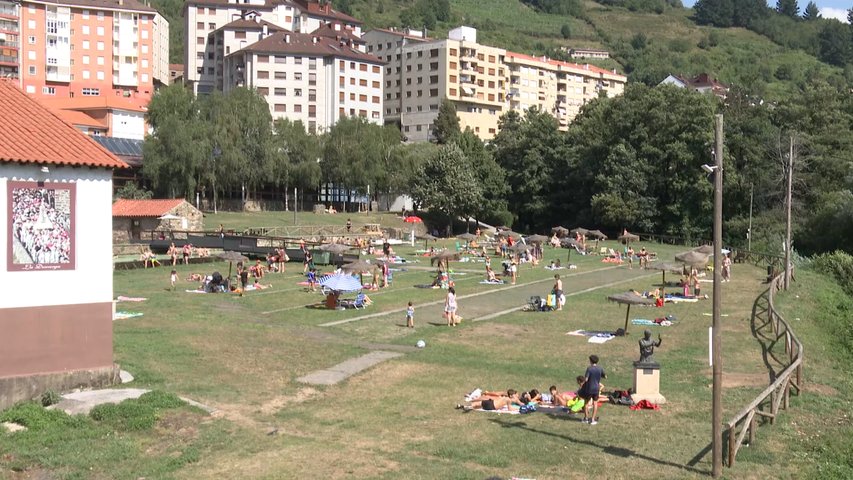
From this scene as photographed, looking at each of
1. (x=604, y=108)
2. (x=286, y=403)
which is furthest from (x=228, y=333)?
(x=604, y=108)

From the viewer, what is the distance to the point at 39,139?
19.2m

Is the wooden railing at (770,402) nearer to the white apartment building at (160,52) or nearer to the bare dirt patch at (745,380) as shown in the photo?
the bare dirt patch at (745,380)

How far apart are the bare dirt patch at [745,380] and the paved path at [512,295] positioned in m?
11.9

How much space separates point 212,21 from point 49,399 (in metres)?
131

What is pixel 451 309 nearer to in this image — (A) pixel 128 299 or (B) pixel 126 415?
(A) pixel 128 299

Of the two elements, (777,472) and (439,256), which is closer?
(777,472)

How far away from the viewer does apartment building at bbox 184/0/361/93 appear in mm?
138000

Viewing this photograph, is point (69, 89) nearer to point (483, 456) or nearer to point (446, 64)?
point (446, 64)

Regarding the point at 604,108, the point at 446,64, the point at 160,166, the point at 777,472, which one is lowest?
the point at 777,472

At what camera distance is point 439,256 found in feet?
150

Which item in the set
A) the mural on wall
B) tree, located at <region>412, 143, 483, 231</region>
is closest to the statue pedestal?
the mural on wall

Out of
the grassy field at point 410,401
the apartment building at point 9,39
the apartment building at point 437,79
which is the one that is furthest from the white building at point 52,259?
the apartment building at point 437,79

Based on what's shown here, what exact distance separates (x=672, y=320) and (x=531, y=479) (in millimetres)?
20161

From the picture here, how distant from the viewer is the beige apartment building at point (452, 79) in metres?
135
